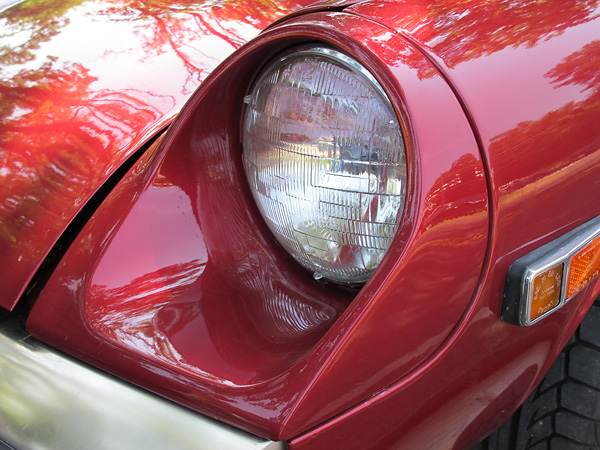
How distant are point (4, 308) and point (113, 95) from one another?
0.45 meters

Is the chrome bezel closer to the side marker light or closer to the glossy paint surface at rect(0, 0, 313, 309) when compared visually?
the side marker light

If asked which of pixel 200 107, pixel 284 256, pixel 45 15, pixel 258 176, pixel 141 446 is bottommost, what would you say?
pixel 141 446

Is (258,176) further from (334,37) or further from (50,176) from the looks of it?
(50,176)

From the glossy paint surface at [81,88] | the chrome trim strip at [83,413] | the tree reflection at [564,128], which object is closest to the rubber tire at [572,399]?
the tree reflection at [564,128]

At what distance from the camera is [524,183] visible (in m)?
0.88

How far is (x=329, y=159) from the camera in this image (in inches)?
35.5

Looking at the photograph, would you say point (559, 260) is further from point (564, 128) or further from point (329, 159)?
point (329, 159)

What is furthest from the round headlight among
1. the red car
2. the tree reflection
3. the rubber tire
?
the rubber tire

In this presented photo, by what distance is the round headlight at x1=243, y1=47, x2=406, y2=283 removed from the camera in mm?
862

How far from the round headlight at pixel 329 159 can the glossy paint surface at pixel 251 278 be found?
1.6 inches

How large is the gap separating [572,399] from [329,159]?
686 mm

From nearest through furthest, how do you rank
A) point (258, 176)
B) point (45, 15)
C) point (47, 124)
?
1. point (258, 176)
2. point (47, 124)
3. point (45, 15)

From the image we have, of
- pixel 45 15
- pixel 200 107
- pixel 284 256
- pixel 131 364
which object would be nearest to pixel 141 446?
pixel 131 364

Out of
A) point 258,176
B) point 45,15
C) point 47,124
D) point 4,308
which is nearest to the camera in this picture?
point 258,176
